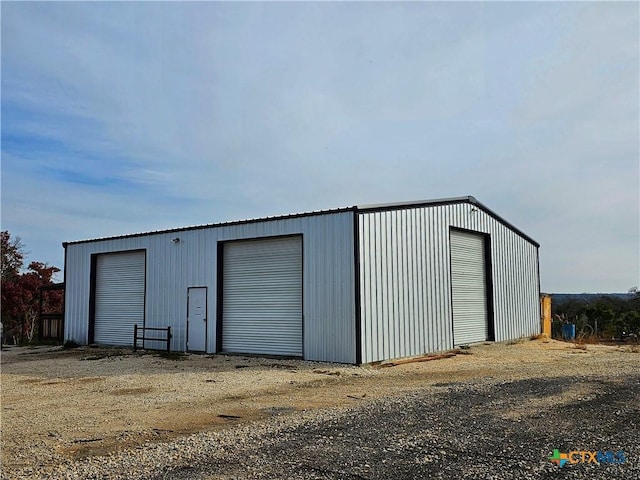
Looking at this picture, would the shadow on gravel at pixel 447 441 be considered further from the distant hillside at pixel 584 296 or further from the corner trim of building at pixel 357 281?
the distant hillside at pixel 584 296

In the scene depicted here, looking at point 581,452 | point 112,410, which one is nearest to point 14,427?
point 112,410

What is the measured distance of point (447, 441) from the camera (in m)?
6.31

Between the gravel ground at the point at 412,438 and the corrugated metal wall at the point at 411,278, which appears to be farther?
the corrugated metal wall at the point at 411,278

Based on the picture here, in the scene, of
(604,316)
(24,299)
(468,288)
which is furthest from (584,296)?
(24,299)

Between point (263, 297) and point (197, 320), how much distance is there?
254 cm

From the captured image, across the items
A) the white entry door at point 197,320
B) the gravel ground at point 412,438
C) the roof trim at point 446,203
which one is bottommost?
the gravel ground at point 412,438

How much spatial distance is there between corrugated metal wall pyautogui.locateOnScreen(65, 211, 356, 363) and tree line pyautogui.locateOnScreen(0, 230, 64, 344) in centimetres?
648

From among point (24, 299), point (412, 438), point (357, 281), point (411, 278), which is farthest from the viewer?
point (24, 299)

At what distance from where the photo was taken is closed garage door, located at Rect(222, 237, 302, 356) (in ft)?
50.3

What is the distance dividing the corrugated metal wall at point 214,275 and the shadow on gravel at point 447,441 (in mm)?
5131

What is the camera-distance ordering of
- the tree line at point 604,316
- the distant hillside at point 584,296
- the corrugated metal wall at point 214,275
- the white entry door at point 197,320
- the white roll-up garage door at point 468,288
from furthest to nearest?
the distant hillside at point 584,296, the tree line at point 604,316, the white roll-up garage door at point 468,288, the white entry door at point 197,320, the corrugated metal wall at point 214,275

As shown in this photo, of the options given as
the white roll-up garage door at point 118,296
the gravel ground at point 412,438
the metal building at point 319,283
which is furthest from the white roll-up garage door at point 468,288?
the white roll-up garage door at point 118,296

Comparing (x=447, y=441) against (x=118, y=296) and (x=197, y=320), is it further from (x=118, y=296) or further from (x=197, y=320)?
(x=118, y=296)

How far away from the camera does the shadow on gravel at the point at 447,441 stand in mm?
5316
